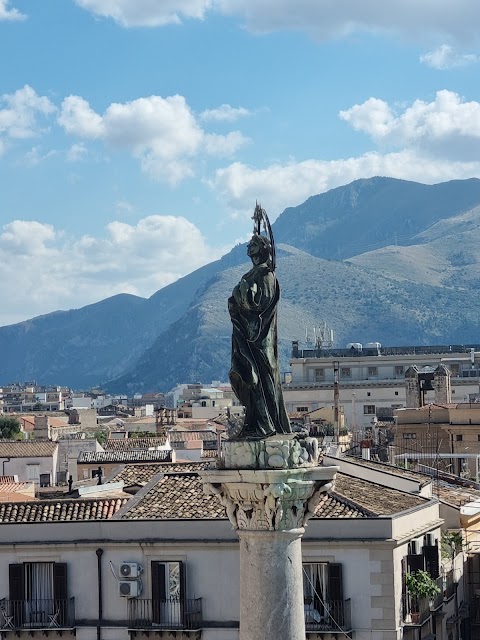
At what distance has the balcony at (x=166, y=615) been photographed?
28844 millimetres

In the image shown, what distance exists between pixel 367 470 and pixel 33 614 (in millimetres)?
9925

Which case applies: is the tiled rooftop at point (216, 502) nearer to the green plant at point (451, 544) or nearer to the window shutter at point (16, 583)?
the window shutter at point (16, 583)

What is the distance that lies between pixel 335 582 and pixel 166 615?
326 centimetres

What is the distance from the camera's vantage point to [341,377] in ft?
542

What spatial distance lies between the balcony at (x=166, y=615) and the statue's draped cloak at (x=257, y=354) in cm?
1129

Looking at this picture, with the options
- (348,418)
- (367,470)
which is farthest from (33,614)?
(348,418)

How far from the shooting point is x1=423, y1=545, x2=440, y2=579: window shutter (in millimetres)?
31141

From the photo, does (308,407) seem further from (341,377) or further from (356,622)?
(356,622)

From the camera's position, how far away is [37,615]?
29.6m

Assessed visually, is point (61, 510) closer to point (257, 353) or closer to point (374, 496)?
point (374, 496)

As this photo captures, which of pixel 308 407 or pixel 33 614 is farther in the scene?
pixel 308 407

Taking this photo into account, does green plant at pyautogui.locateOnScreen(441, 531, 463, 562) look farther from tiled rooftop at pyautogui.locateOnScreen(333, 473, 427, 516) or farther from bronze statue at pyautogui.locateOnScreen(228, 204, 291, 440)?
bronze statue at pyautogui.locateOnScreen(228, 204, 291, 440)

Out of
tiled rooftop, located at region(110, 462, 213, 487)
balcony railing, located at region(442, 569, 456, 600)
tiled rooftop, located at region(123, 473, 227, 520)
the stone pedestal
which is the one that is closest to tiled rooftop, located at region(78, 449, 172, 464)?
tiled rooftop, located at region(110, 462, 213, 487)

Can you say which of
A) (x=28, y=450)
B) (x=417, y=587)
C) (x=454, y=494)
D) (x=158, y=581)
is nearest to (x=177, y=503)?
(x=158, y=581)
